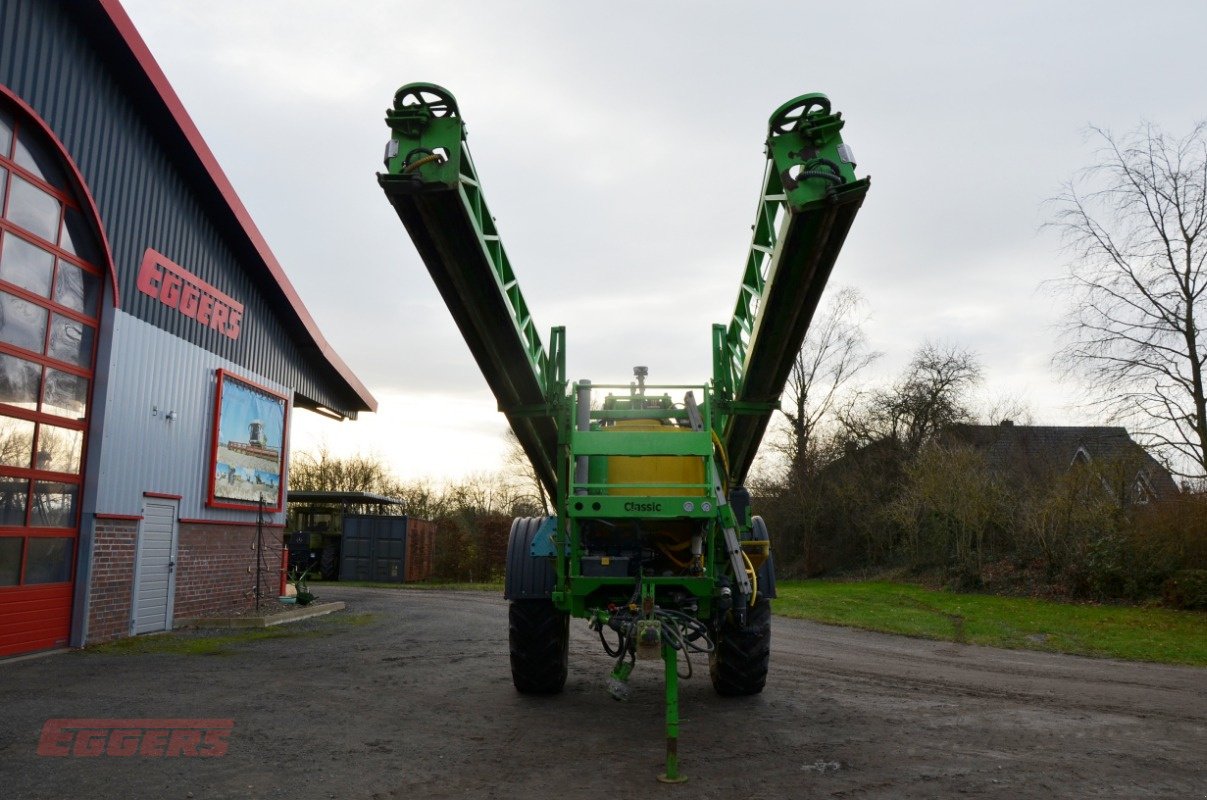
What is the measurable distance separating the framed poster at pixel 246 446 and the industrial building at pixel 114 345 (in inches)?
1.9

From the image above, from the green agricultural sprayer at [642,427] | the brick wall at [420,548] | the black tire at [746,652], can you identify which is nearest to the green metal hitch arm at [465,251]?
the green agricultural sprayer at [642,427]

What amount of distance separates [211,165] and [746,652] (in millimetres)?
11701

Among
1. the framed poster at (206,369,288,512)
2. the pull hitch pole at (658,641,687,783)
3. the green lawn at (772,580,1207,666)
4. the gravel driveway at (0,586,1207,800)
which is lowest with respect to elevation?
the green lawn at (772,580,1207,666)

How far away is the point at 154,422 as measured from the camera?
44.8 ft

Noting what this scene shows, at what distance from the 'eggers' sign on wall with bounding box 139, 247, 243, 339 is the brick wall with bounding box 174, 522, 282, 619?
3.53 m

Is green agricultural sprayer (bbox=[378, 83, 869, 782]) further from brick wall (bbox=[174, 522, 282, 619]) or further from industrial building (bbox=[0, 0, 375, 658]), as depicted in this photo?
brick wall (bbox=[174, 522, 282, 619])

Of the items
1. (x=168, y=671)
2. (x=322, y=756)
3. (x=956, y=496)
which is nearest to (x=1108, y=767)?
(x=322, y=756)

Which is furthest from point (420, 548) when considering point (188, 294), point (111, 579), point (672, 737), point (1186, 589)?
point (672, 737)

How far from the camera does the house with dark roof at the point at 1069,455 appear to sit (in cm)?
2219

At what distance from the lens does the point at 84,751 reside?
20.5ft

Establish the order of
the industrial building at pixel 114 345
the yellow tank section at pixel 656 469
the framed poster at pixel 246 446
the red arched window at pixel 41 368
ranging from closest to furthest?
the yellow tank section at pixel 656 469 < the red arched window at pixel 41 368 < the industrial building at pixel 114 345 < the framed poster at pixel 246 446

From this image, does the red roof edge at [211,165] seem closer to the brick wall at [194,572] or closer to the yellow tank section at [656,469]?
the brick wall at [194,572]

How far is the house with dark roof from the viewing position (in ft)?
72.8

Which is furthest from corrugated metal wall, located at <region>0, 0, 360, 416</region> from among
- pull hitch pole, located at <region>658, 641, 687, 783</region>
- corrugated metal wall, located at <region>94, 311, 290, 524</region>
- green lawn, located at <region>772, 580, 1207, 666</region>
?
green lawn, located at <region>772, 580, 1207, 666</region>
